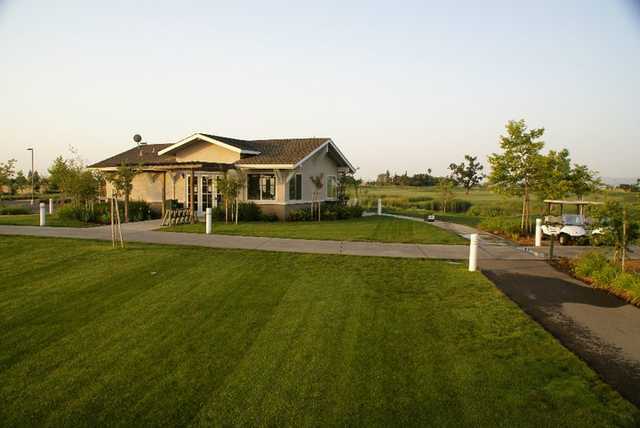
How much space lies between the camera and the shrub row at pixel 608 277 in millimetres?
8227

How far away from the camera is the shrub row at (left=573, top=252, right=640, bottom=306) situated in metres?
8.23

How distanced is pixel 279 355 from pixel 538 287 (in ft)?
20.3

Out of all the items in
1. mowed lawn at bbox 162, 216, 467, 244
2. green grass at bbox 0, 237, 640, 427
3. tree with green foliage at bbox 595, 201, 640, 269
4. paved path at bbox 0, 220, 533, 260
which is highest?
tree with green foliage at bbox 595, 201, 640, 269

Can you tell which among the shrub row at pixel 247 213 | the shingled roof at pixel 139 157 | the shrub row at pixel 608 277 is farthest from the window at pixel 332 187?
the shrub row at pixel 608 277

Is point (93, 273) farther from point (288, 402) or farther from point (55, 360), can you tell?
point (288, 402)

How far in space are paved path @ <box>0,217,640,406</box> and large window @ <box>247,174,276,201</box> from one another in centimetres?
604

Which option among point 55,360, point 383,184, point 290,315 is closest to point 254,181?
point 290,315

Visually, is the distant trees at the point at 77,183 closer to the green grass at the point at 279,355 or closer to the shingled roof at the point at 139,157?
the shingled roof at the point at 139,157

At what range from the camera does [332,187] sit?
1136 inches

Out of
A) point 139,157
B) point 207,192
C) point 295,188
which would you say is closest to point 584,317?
point 295,188

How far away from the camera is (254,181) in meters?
Answer: 23.1

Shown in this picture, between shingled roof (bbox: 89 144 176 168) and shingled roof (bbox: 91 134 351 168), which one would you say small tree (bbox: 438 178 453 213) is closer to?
shingled roof (bbox: 91 134 351 168)

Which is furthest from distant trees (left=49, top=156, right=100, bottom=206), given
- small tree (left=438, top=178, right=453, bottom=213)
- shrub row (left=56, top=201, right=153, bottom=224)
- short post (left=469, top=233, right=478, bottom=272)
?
small tree (left=438, top=178, right=453, bottom=213)

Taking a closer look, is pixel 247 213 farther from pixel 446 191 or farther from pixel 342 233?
pixel 446 191
